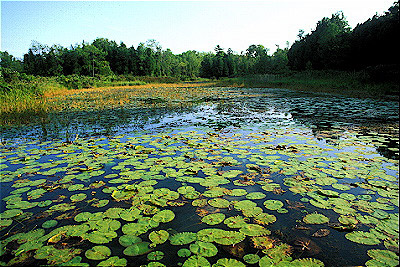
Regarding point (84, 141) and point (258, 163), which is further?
point (84, 141)

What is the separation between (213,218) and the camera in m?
2.22

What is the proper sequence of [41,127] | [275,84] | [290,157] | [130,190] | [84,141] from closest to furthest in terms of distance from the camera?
[130,190], [290,157], [84,141], [41,127], [275,84]

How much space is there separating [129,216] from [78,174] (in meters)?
1.49

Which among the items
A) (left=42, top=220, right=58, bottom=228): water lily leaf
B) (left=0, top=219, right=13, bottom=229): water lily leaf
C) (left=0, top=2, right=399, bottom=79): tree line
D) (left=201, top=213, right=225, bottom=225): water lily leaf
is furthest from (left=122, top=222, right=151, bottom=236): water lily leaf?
(left=0, top=2, right=399, bottom=79): tree line

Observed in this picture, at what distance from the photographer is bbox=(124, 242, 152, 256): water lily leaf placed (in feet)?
5.82

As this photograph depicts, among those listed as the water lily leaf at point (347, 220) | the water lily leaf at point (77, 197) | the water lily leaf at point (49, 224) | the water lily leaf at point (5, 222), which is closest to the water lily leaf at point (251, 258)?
the water lily leaf at point (347, 220)

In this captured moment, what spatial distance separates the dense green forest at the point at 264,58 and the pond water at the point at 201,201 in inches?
426

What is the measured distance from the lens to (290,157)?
3.91 meters

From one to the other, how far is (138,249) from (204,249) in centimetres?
52

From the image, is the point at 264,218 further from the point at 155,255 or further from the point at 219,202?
the point at 155,255

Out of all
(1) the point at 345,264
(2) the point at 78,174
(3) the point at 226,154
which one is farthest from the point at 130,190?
(1) the point at 345,264

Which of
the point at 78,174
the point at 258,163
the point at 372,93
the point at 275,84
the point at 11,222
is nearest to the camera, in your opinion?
the point at 11,222

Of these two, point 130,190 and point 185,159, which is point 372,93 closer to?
point 185,159

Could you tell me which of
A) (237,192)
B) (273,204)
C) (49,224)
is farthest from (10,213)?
(273,204)
